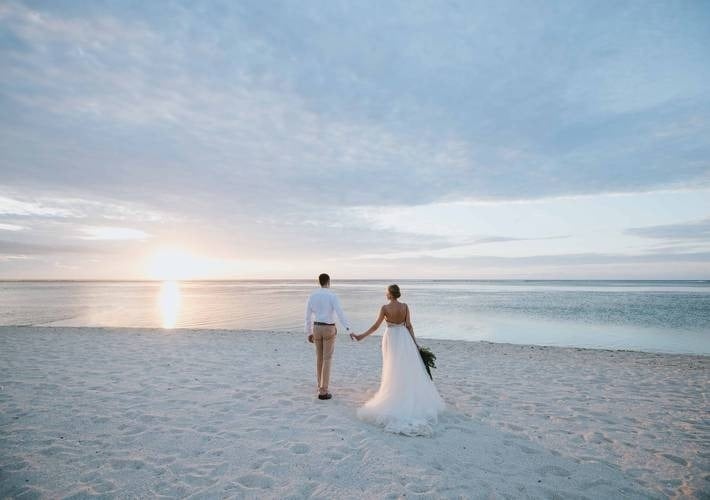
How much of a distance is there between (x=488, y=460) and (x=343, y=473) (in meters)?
2.05

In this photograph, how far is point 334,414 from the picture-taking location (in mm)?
6910

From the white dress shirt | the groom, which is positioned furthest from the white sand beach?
the white dress shirt

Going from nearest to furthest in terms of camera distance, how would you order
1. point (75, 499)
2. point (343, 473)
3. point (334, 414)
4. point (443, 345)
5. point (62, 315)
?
1. point (75, 499)
2. point (343, 473)
3. point (334, 414)
4. point (443, 345)
5. point (62, 315)

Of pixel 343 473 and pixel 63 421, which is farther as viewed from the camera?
pixel 63 421

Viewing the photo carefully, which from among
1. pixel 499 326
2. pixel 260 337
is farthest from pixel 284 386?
pixel 499 326

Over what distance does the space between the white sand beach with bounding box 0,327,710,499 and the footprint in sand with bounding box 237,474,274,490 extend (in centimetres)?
2

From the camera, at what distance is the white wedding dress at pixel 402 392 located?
6.36 m

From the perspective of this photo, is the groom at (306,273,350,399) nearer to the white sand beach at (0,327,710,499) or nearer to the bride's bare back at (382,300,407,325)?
the white sand beach at (0,327,710,499)

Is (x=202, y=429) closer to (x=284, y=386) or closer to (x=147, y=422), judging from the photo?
(x=147, y=422)

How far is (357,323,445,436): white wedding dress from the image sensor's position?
250 inches

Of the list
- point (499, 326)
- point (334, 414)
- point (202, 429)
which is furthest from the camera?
point (499, 326)

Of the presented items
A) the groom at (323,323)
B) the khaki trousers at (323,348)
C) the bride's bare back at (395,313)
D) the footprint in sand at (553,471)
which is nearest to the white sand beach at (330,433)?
the footprint in sand at (553,471)

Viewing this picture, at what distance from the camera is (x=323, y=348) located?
7.71m

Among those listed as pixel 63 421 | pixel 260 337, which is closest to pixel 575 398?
pixel 63 421
